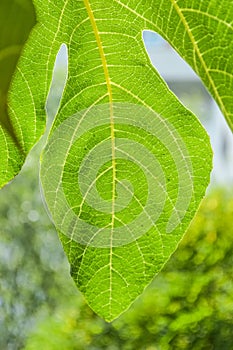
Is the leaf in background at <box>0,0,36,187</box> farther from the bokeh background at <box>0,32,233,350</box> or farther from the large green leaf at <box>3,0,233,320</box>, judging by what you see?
the bokeh background at <box>0,32,233,350</box>

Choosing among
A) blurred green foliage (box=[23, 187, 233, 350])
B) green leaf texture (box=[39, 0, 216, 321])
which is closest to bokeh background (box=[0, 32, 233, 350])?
blurred green foliage (box=[23, 187, 233, 350])

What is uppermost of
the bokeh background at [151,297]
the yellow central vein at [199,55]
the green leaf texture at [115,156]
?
the yellow central vein at [199,55]

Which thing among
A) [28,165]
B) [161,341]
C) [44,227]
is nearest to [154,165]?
[161,341]

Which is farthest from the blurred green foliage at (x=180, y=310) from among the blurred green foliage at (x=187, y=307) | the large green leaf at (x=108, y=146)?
the large green leaf at (x=108, y=146)

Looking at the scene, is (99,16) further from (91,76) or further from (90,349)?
(90,349)

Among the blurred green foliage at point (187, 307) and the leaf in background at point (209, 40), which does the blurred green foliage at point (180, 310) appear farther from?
the leaf in background at point (209, 40)

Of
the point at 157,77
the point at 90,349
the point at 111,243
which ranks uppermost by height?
the point at 157,77

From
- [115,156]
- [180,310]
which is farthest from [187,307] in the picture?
[115,156]

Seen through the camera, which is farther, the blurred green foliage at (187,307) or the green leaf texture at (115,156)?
the blurred green foliage at (187,307)
